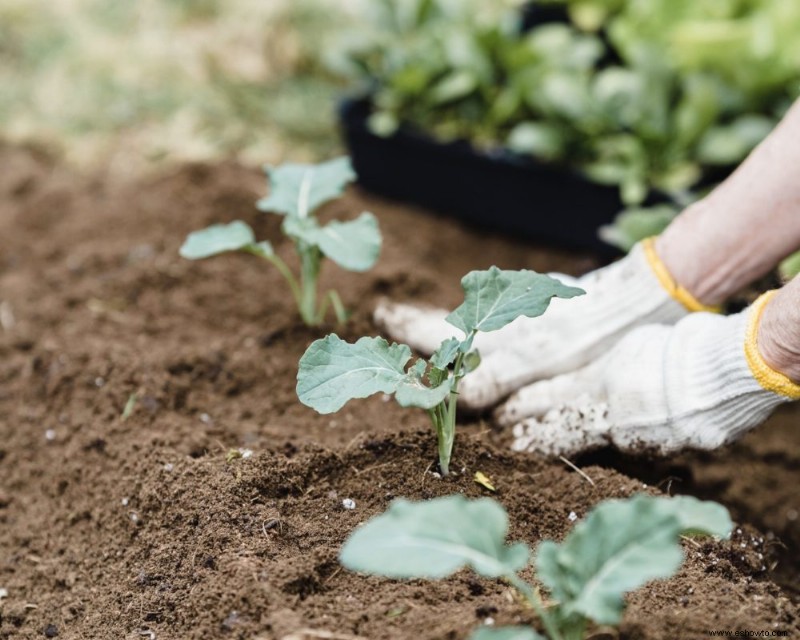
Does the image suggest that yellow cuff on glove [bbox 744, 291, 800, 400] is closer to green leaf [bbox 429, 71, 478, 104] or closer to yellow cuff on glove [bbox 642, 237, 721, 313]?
yellow cuff on glove [bbox 642, 237, 721, 313]

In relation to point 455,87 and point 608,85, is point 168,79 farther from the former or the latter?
point 608,85

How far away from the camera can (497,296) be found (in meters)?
1.45

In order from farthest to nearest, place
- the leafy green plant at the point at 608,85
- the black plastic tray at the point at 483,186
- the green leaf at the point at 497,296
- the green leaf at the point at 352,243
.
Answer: the black plastic tray at the point at 483,186 → the leafy green plant at the point at 608,85 → the green leaf at the point at 352,243 → the green leaf at the point at 497,296

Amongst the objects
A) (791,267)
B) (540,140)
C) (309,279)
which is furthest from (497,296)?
(540,140)

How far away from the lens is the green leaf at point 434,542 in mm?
984

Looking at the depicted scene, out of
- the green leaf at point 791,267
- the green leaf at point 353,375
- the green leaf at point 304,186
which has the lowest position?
the green leaf at point 791,267

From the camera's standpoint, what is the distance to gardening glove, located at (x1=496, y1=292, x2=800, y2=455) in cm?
154

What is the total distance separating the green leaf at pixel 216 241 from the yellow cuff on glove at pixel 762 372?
3.32ft

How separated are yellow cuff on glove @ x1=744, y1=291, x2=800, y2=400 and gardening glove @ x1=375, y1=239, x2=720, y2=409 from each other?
0.26 m

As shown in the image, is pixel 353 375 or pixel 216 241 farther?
pixel 216 241

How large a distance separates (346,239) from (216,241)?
0.91 ft

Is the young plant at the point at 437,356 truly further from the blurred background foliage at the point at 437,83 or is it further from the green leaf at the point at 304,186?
the blurred background foliage at the point at 437,83

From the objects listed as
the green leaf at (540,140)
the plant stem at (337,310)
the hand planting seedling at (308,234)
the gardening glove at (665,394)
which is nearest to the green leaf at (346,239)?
the hand planting seedling at (308,234)

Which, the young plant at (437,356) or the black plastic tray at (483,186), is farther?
the black plastic tray at (483,186)
